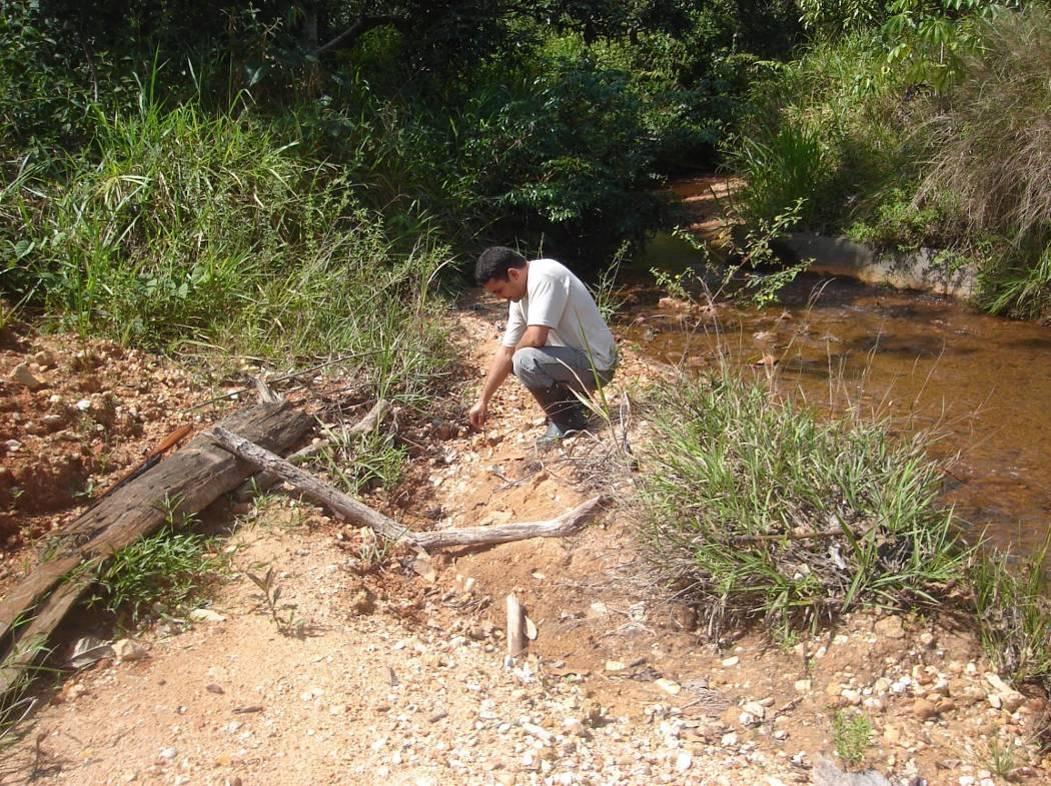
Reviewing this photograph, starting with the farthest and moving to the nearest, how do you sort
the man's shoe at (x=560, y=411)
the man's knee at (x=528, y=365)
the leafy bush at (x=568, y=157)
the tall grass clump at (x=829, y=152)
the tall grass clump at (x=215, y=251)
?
the tall grass clump at (x=829, y=152) < the leafy bush at (x=568, y=157) < the tall grass clump at (x=215, y=251) < the man's shoe at (x=560, y=411) < the man's knee at (x=528, y=365)

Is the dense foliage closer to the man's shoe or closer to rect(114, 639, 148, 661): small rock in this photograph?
the man's shoe

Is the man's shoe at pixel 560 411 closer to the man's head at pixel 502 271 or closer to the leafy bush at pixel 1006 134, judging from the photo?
the man's head at pixel 502 271

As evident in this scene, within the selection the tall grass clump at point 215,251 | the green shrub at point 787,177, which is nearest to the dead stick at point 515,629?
the tall grass clump at point 215,251

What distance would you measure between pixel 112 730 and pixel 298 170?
468 centimetres

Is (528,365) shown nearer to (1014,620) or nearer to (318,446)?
(318,446)

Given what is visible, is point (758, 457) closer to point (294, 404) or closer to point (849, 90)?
point (294, 404)

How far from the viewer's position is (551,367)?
5.11 m

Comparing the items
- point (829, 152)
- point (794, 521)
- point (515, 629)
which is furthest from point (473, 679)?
point (829, 152)

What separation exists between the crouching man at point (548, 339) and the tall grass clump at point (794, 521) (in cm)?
100

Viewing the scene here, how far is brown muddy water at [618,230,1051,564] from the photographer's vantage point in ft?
17.4

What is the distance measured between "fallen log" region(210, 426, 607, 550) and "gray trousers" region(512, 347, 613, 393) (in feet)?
2.71

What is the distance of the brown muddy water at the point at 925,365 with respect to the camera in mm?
5293

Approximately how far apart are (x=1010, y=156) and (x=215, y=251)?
598 cm

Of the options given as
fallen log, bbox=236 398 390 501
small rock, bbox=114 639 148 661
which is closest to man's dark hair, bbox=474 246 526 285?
fallen log, bbox=236 398 390 501
